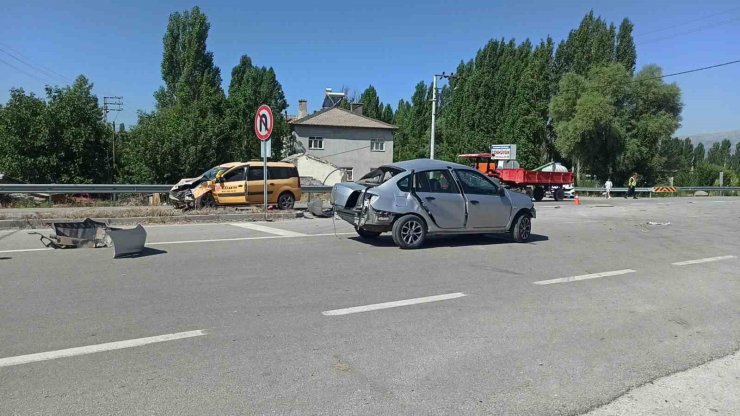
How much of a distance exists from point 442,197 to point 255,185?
9.71 meters

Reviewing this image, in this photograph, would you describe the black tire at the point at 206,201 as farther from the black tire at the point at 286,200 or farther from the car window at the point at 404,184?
the car window at the point at 404,184

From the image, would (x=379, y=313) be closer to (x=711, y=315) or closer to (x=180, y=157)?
(x=711, y=315)

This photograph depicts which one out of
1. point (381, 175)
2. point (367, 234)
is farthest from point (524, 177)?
point (381, 175)

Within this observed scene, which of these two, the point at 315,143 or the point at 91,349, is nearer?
the point at 91,349

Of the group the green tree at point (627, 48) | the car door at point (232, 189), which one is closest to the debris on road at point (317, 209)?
the car door at point (232, 189)

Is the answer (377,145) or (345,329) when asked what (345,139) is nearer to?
(377,145)

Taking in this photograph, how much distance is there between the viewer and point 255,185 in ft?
60.6

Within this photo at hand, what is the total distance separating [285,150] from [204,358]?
52.3m

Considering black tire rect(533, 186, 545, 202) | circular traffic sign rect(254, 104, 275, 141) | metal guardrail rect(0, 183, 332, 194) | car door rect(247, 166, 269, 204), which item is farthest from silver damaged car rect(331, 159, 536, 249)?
black tire rect(533, 186, 545, 202)

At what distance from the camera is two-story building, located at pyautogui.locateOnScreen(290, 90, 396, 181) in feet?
182

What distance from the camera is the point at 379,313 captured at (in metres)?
5.84

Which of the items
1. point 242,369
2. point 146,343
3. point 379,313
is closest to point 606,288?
point 379,313

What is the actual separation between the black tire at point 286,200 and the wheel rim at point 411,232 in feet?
32.0

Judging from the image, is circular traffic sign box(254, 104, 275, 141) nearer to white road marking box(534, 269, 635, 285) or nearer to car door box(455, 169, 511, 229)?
car door box(455, 169, 511, 229)
